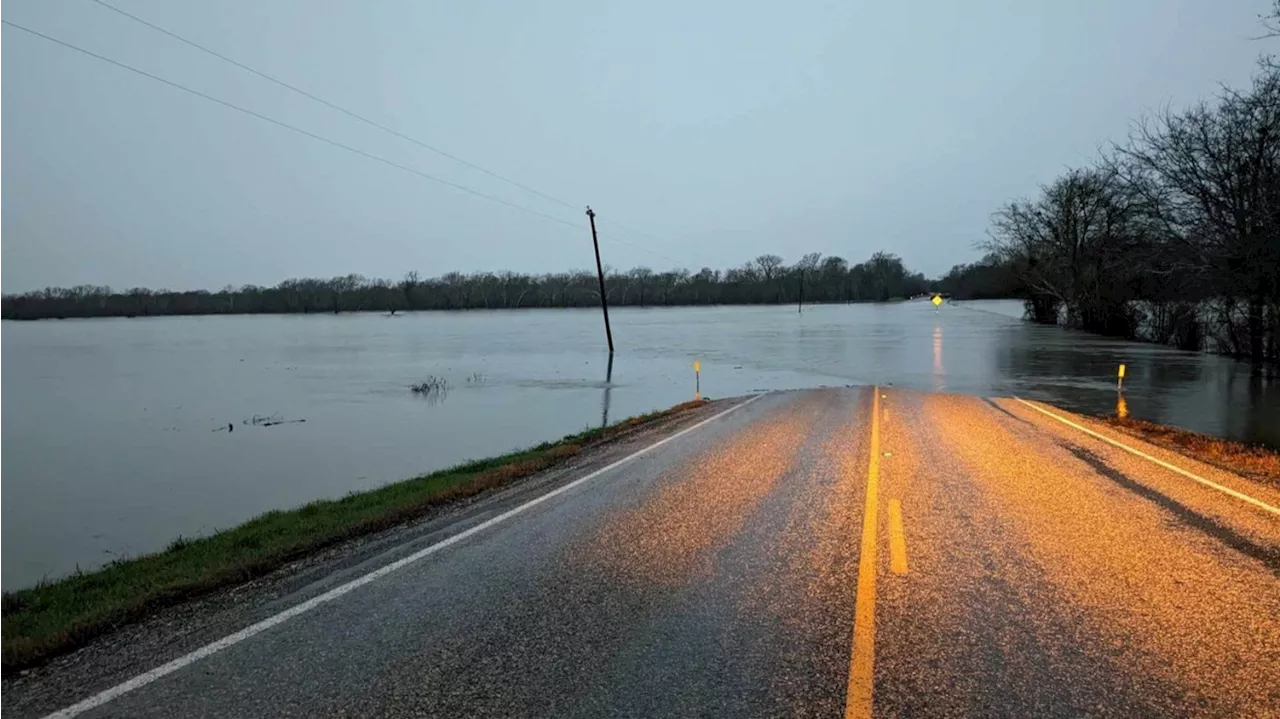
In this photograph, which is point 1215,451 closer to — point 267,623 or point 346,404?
point 267,623

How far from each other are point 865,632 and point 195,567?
20.6 ft

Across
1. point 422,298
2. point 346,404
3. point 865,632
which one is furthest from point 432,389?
point 422,298

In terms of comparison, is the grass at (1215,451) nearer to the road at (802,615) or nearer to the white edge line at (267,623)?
the road at (802,615)

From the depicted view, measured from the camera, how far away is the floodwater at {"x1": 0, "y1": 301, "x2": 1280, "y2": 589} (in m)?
13.1

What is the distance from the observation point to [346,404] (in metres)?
26.1

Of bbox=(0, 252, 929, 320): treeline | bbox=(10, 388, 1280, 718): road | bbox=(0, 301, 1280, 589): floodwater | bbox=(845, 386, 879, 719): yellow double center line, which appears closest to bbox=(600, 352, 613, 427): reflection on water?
bbox=(0, 301, 1280, 589): floodwater

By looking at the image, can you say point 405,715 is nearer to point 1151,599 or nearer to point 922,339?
point 1151,599

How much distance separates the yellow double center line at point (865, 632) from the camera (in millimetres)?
3770

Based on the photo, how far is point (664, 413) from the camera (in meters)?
19.7

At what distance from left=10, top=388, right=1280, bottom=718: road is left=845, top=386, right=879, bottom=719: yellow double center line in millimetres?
16

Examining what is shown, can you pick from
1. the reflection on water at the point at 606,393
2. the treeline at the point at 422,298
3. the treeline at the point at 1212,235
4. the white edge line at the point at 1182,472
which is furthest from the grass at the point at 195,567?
the treeline at the point at 422,298

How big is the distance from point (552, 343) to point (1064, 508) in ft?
173

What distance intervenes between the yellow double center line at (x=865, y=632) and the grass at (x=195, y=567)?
4840 mm

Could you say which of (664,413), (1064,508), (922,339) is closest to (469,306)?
(922,339)
